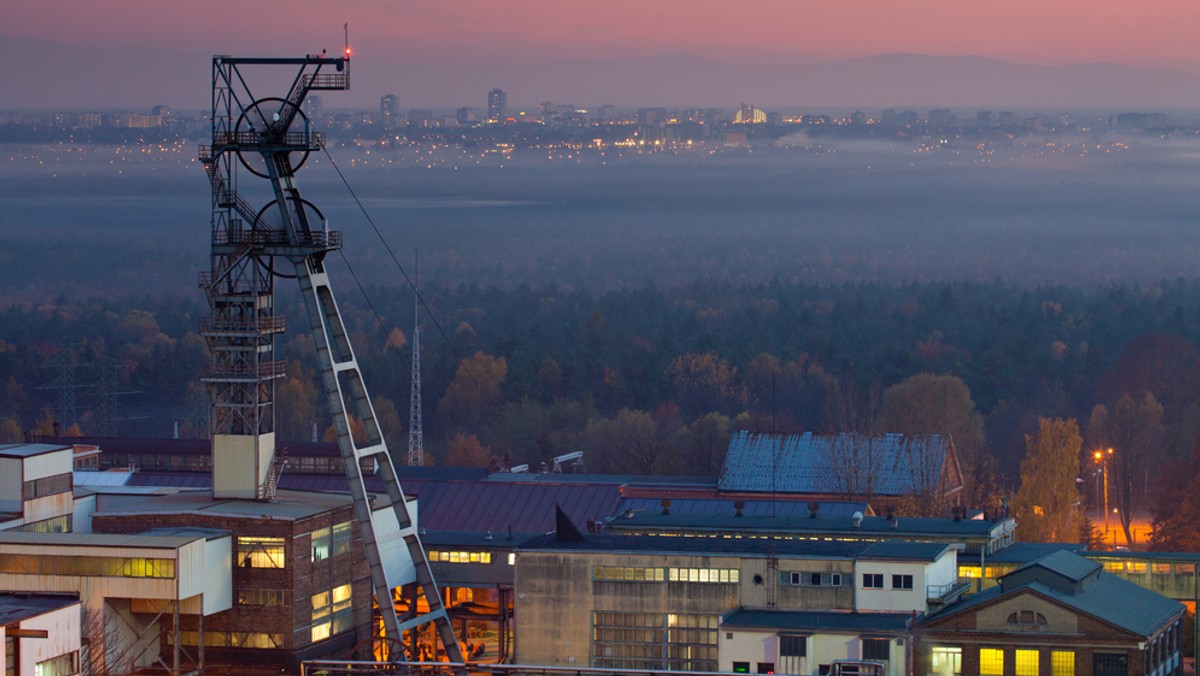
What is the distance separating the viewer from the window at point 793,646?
54031mm

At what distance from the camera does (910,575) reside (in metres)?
56.2

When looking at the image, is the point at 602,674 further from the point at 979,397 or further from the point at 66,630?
the point at 979,397

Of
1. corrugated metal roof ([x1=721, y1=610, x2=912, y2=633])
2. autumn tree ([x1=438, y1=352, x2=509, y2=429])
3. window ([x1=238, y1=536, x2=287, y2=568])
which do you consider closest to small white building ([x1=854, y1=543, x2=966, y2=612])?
corrugated metal roof ([x1=721, y1=610, x2=912, y2=633])

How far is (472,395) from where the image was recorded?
15088 cm

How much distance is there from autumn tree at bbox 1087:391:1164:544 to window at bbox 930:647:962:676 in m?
45.9

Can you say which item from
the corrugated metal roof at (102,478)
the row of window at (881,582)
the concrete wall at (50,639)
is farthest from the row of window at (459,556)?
the corrugated metal roof at (102,478)

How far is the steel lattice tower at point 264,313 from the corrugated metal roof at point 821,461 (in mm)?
27078

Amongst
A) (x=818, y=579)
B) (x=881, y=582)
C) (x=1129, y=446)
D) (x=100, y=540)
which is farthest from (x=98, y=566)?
(x=1129, y=446)

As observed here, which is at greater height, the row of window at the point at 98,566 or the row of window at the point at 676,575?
the row of window at the point at 98,566

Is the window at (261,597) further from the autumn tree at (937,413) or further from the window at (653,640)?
the autumn tree at (937,413)

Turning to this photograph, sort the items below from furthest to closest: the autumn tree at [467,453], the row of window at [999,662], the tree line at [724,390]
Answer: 1. the autumn tree at [467,453]
2. the tree line at [724,390]
3. the row of window at [999,662]

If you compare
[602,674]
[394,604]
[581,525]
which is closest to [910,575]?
[602,674]

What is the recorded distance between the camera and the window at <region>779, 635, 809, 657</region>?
5403cm

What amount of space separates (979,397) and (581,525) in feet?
251
